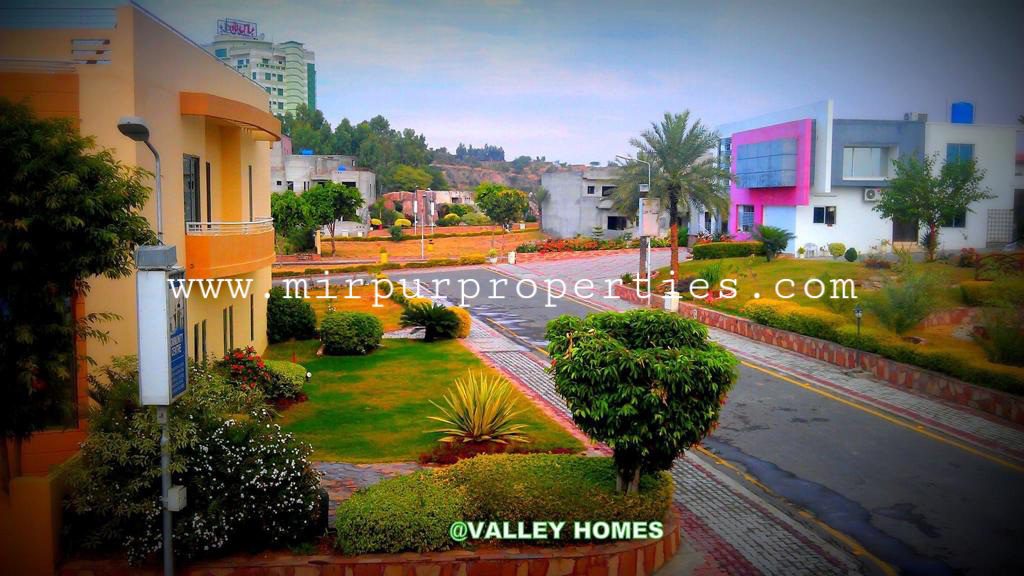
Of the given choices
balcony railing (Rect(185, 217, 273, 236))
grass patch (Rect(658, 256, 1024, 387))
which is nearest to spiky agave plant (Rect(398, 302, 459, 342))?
balcony railing (Rect(185, 217, 273, 236))

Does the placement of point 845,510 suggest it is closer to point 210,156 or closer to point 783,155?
point 210,156

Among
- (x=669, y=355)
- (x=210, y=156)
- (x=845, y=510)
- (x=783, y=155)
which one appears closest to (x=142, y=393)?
(x=669, y=355)

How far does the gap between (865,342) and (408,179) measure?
283ft

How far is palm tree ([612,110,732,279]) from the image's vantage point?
38.8 meters

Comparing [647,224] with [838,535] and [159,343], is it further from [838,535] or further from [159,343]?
[159,343]

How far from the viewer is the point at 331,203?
189 ft

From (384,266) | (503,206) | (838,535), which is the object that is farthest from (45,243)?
(503,206)

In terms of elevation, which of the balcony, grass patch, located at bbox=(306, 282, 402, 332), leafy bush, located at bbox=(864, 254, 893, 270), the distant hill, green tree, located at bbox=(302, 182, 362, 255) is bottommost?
grass patch, located at bbox=(306, 282, 402, 332)

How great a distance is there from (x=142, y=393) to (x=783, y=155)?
131 feet

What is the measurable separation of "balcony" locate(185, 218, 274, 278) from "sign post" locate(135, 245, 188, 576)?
669 cm

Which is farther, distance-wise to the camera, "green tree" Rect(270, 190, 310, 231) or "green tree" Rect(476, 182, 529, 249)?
"green tree" Rect(476, 182, 529, 249)

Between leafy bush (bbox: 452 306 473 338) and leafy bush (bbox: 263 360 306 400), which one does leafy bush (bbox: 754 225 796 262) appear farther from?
leafy bush (bbox: 263 360 306 400)

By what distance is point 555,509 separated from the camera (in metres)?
9.73

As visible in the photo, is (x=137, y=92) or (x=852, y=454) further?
(x=852, y=454)
